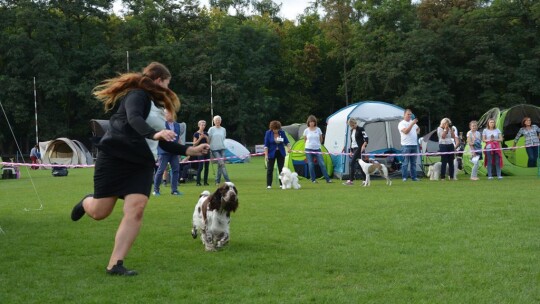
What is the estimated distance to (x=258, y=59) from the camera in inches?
2170

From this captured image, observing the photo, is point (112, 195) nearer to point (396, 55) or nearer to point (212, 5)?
point (396, 55)

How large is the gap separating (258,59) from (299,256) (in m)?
50.0

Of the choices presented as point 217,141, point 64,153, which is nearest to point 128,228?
point 217,141

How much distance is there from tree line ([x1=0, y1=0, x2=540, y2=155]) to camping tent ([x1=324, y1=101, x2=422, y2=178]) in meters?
29.2

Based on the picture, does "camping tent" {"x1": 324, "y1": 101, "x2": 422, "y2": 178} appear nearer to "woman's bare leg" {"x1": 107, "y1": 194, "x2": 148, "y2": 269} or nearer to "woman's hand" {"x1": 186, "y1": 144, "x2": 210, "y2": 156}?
"woman's hand" {"x1": 186, "y1": 144, "x2": 210, "y2": 156}

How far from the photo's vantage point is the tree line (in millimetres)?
47375

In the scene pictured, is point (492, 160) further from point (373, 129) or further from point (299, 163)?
point (299, 163)

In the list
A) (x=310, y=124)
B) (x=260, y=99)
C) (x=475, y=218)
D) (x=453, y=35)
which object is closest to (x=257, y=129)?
(x=260, y=99)

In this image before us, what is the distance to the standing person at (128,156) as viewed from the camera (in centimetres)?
518

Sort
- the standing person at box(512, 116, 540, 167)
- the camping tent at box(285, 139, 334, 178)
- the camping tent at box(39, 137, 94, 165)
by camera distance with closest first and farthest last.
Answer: the standing person at box(512, 116, 540, 167) → the camping tent at box(285, 139, 334, 178) → the camping tent at box(39, 137, 94, 165)

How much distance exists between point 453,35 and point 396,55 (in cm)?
442

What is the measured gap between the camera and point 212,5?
6900 cm

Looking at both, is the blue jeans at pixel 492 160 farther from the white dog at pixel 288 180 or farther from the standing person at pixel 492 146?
the white dog at pixel 288 180

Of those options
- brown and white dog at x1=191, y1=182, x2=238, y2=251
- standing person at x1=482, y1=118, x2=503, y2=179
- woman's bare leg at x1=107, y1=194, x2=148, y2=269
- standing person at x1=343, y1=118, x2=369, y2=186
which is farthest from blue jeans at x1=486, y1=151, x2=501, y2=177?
woman's bare leg at x1=107, y1=194, x2=148, y2=269
